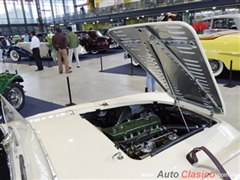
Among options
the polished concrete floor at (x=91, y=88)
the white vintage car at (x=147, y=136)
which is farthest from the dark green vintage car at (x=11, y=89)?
the white vintage car at (x=147, y=136)

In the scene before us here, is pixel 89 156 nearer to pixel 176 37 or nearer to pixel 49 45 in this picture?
pixel 176 37

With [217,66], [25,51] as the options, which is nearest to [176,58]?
[217,66]

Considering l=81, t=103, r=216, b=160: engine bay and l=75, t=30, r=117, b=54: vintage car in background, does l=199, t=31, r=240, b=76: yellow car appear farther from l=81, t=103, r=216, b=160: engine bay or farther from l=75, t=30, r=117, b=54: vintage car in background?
l=75, t=30, r=117, b=54: vintage car in background

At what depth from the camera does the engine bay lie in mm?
1473

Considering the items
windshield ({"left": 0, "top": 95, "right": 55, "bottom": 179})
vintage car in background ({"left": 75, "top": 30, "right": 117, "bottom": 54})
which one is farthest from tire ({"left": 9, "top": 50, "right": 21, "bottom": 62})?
windshield ({"left": 0, "top": 95, "right": 55, "bottom": 179})

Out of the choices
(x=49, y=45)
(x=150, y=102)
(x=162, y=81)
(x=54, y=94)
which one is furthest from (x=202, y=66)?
(x=49, y=45)

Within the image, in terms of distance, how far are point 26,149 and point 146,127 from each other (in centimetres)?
96

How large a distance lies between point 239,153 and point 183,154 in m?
0.41

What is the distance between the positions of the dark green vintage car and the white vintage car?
2.59 m

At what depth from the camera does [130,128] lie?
1.70 m

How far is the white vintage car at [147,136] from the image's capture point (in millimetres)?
1146

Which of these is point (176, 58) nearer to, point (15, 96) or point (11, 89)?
point (11, 89)

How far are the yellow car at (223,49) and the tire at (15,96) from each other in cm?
499

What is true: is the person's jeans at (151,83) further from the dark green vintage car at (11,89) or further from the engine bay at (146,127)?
the dark green vintage car at (11,89)
